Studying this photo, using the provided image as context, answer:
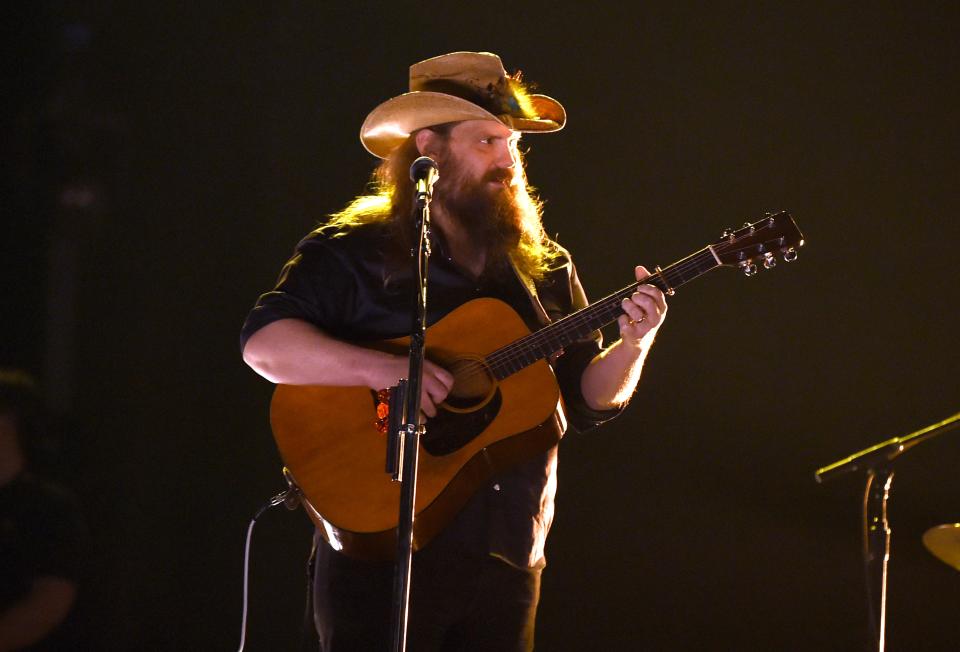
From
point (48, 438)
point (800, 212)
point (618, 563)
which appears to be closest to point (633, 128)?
point (800, 212)

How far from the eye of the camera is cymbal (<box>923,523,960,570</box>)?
3.16 meters

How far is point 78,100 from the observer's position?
14.3 ft

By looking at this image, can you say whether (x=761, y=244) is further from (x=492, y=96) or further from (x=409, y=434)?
(x=409, y=434)

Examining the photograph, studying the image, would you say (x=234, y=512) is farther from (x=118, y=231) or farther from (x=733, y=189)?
(x=733, y=189)

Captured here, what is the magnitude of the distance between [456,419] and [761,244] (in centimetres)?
106

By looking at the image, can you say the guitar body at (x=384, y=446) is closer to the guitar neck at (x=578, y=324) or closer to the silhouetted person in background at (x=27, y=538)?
the guitar neck at (x=578, y=324)

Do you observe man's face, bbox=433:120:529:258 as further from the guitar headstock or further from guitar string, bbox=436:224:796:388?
the guitar headstock

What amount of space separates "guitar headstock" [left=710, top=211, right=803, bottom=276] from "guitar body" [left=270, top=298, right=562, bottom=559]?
0.66 meters

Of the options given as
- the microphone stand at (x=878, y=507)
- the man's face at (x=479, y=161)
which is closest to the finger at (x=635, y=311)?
the man's face at (x=479, y=161)

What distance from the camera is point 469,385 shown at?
2.79 metres

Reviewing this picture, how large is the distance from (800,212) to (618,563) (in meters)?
1.67

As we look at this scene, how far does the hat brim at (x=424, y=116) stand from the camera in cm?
314

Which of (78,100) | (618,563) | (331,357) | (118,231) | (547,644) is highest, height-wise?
(78,100)

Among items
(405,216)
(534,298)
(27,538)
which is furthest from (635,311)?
(27,538)
